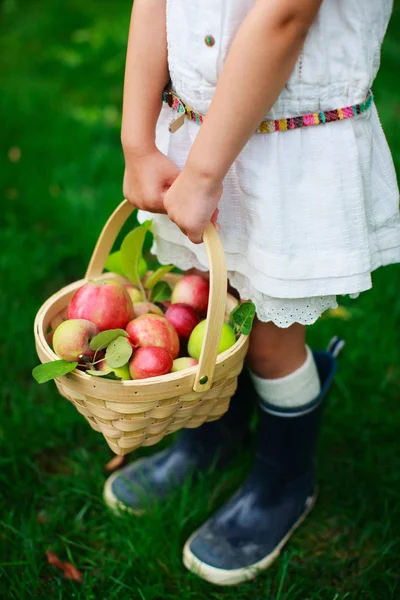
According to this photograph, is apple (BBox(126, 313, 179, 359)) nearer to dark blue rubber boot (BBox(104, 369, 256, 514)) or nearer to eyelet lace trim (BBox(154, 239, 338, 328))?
eyelet lace trim (BBox(154, 239, 338, 328))

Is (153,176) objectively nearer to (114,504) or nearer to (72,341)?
(72,341)

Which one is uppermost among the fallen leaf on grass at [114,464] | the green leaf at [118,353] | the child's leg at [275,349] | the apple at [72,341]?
the apple at [72,341]

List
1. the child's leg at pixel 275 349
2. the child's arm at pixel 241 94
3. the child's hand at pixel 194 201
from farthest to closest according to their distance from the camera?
the child's leg at pixel 275 349
the child's hand at pixel 194 201
the child's arm at pixel 241 94

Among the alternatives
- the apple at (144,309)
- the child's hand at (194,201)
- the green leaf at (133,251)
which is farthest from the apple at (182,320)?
the child's hand at (194,201)

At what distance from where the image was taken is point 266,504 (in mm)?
1470

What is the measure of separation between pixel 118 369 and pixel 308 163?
478 mm

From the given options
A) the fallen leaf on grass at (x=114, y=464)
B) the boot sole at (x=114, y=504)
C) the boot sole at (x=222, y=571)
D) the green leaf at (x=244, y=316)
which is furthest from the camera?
the fallen leaf on grass at (x=114, y=464)

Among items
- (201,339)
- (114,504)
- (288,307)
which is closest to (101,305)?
(201,339)

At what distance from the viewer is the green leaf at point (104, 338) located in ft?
3.65

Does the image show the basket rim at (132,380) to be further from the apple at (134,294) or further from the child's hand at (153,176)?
the child's hand at (153,176)

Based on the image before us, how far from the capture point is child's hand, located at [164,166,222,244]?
3.39ft

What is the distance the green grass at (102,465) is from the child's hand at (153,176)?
71 cm

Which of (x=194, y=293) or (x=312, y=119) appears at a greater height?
(x=312, y=119)

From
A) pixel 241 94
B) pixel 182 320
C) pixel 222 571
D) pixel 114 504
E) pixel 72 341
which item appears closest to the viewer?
pixel 241 94
